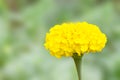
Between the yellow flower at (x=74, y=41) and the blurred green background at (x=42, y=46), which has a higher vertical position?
the blurred green background at (x=42, y=46)

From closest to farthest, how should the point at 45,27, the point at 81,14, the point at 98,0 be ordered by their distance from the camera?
the point at 45,27
the point at 81,14
the point at 98,0

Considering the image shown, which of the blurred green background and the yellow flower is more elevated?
the blurred green background

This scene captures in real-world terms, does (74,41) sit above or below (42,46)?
below

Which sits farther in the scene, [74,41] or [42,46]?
[42,46]

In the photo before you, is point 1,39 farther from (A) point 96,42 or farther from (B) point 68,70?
(A) point 96,42

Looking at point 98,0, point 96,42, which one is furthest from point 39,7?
point 96,42
